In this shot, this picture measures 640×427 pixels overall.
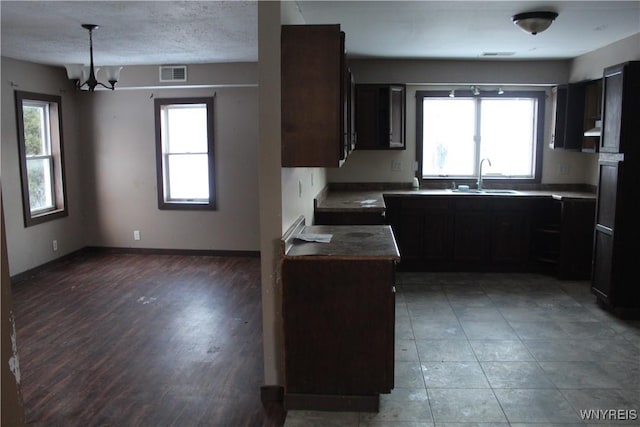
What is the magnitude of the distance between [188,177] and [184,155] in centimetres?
29

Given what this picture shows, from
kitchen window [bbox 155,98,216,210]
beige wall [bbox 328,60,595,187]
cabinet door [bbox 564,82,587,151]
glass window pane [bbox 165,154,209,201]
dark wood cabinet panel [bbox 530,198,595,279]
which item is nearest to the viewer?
dark wood cabinet panel [bbox 530,198,595,279]

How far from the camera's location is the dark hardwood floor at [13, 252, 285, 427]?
2.99m

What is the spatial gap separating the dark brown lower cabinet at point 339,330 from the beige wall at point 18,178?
12.9 feet

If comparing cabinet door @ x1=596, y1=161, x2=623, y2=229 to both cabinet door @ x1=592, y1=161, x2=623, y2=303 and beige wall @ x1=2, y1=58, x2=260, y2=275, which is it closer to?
cabinet door @ x1=592, y1=161, x2=623, y2=303

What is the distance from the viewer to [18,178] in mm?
5691

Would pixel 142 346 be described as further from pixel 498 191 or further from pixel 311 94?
pixel 498 191

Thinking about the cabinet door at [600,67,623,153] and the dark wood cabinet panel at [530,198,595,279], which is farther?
the dark wood cabinet panel at [530,198,595,279]

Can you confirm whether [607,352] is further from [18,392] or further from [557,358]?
[18,392]

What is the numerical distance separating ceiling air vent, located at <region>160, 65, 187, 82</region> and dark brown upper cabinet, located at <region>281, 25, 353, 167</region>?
12.9ft

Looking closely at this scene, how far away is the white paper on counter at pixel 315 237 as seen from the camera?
3170 mm

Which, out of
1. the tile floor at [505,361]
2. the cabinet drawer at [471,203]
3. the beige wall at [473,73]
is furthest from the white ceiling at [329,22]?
the tile floor at [505,361]

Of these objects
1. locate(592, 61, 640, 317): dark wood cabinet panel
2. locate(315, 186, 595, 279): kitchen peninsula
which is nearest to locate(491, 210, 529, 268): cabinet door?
locate(315, 186, 595, 279): kitchen peninsula

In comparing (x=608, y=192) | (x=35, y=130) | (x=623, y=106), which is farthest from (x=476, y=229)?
(x=35, y=130)

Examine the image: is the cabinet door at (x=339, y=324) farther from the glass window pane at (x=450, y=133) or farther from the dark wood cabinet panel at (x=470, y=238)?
the glass window pane at (x=450, y=133)
